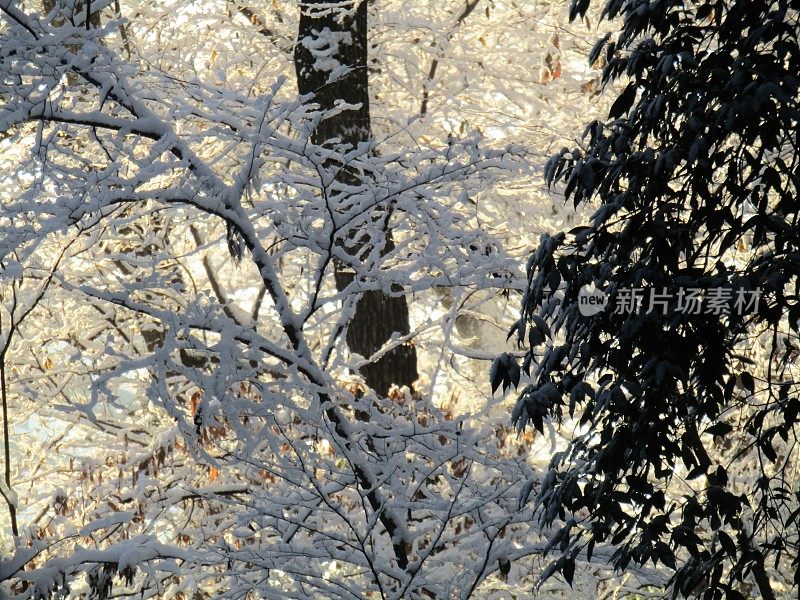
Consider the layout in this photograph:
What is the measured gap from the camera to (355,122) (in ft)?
20.9

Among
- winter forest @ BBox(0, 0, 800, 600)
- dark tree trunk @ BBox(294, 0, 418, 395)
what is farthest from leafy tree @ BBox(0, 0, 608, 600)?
dark tree trunk @ BBox(294, 0, 418, 395)

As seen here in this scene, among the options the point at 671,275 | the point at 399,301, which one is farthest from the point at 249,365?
the point at 399,301

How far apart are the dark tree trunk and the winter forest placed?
23 mm

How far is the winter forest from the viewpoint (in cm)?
302

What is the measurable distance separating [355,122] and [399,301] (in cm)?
138

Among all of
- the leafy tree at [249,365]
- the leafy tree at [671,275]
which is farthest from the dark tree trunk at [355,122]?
the leafy tree at [671,275]

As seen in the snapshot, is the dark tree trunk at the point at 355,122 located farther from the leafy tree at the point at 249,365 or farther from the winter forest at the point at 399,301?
the leafy tree at the point at 249,365

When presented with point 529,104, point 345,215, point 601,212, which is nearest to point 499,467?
point 345,215

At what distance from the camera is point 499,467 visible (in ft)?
15.0

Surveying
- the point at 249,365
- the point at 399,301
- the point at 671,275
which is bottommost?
the point at 399,301

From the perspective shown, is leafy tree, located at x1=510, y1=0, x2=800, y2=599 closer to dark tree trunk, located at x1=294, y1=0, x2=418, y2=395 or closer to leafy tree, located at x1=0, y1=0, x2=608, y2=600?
leafy tree, located at x1=0, y1=0, x2=608, y2=600

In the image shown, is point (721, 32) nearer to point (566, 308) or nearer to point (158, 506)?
point (566, 308)

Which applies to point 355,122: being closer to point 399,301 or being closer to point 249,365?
point 399,301

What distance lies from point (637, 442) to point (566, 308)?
56 centimetres
